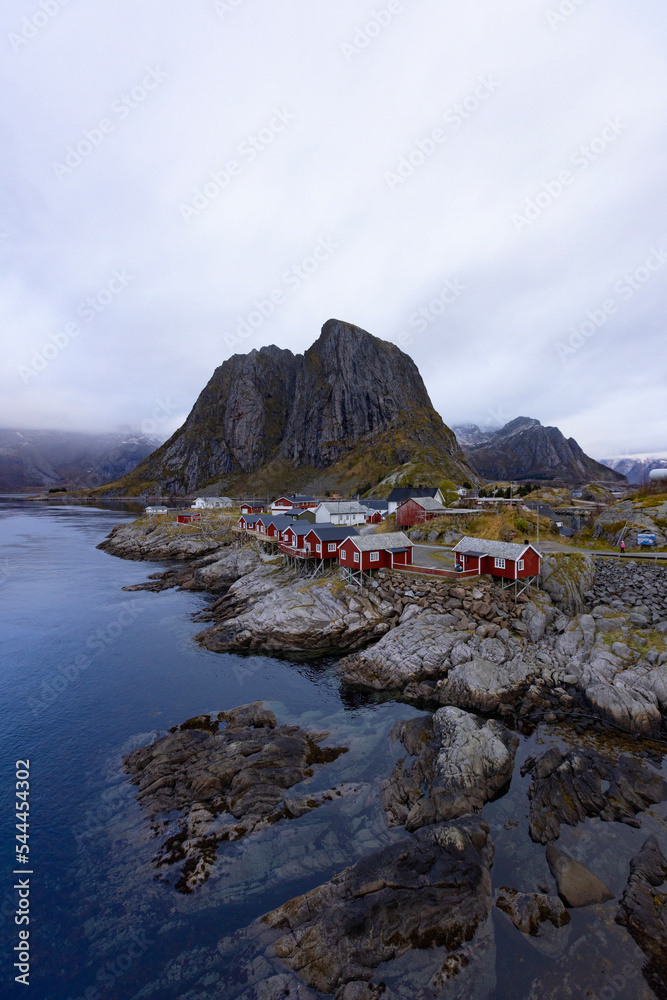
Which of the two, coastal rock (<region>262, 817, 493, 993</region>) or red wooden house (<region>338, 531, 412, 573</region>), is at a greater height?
red wooden house (<region>338, 531, 412, 573</region>)

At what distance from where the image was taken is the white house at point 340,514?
7462cm

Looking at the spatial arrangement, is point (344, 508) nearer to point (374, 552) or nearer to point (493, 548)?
point (374, 552)

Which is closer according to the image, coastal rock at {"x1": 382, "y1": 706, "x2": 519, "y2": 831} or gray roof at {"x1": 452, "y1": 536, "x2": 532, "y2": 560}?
coastal rock at {"x1": 382, "y1": 706, "x2": 519, "y2": 831}

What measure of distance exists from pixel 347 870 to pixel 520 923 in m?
5.83

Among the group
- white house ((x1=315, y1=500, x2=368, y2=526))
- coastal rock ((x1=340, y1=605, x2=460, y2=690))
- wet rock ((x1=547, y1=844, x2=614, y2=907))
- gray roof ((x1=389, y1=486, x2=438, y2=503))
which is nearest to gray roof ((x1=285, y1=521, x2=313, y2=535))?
coastal rock ((x1=340, y1=605, x2=460, y2=690))

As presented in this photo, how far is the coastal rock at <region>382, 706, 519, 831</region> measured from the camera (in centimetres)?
1805

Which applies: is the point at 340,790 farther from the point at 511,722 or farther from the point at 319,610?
the point at 319,610

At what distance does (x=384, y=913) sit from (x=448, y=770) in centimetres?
731

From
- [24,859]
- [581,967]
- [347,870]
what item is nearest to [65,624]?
[24,859]

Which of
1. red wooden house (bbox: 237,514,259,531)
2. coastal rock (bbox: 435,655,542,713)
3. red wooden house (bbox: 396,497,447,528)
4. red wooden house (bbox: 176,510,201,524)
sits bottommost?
coastal rock (bbox: 435,655,542,713)

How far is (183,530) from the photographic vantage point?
307ft

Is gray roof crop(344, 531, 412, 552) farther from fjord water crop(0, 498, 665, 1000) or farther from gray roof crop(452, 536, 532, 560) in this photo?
fjord water crop(0, 498, 665, 1000)

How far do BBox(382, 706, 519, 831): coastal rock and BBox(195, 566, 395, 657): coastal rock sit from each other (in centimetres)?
1414

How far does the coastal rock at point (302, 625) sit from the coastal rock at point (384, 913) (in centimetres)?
2113
